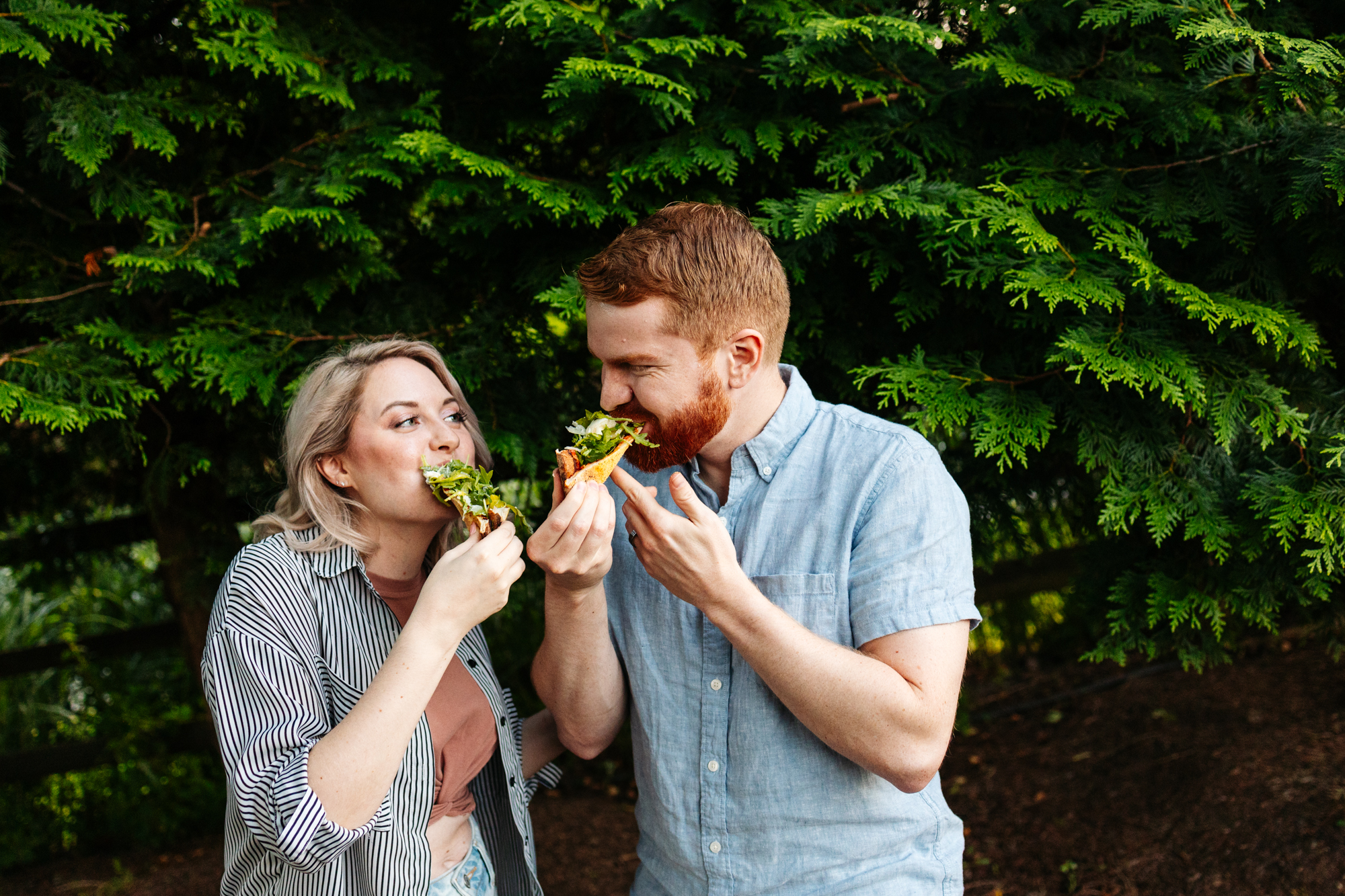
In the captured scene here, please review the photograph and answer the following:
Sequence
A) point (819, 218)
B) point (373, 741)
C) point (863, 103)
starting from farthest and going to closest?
point (863, 103), point (819, 218), point (373, 741)

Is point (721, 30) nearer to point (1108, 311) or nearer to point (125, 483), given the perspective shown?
point (1108, 311)

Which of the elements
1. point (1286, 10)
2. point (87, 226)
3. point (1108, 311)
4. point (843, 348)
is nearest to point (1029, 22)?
point (1286, 10)

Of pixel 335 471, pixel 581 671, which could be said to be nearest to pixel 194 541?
pixel 335 471

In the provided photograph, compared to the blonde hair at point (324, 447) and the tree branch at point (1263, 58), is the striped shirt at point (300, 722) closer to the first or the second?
the blonde hair at point (324, 447)

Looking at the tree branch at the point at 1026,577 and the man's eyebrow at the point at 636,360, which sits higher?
the man's eyebrow at the point at 636,360

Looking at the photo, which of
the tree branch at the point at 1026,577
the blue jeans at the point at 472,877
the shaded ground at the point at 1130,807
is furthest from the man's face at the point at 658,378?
the tree branch at the point at 1026,577

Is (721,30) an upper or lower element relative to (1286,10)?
upper

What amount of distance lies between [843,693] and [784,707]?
0.94 ft

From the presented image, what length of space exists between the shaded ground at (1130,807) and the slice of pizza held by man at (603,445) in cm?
293

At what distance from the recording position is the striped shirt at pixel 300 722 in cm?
211

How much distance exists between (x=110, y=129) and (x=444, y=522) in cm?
195

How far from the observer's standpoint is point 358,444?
2.66 metres

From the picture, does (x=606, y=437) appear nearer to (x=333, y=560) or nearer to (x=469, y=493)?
(x=469, y=493)

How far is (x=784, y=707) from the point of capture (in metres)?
2.40
